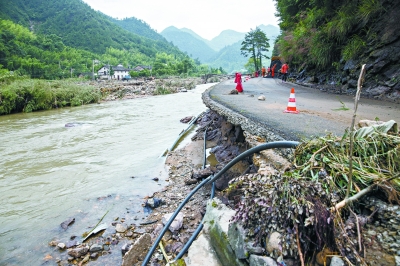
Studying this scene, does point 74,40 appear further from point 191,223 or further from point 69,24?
point 191,223

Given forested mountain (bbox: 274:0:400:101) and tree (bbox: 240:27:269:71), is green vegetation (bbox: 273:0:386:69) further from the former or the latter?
tree (bbox: 240:27:269:71)

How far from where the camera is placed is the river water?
410cm

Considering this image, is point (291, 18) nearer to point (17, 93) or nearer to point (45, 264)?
point (45, 264)

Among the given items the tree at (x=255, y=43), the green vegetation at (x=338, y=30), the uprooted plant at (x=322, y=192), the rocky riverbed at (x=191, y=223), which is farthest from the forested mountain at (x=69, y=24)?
the uprooted plant at (x=322, y=192)

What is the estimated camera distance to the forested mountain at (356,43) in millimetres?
7590

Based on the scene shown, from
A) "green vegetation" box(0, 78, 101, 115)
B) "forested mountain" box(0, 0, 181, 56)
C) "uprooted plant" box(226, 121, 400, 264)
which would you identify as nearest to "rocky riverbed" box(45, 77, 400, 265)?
"uprooted plant" box(226, 121, 400, 264)

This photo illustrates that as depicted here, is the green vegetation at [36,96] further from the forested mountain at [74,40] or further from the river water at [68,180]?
the forested mountain at [74,40]

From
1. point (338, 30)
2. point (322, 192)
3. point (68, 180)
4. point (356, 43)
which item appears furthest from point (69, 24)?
point (322, 192)

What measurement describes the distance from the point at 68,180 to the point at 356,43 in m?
11.0

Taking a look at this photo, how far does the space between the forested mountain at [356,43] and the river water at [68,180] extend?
757cm

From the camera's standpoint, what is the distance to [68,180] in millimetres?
6191

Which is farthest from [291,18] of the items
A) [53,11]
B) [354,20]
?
[53,11]

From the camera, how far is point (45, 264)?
11.1 feet

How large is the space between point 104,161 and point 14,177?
232 centimetres
